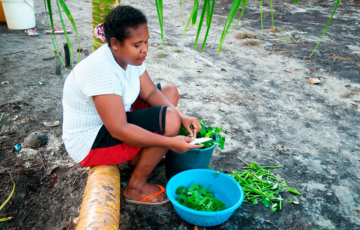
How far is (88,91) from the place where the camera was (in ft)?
4.91

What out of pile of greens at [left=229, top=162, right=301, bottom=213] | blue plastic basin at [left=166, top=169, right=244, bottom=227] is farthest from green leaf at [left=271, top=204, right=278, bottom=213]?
blue plastic basin at [left=166, top=169, right=244, bottom=227]

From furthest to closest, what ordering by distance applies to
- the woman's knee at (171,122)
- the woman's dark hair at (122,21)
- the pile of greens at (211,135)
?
the pile of greens at (211,135), the woman's knee at (171,122), the woman's dark hair at (122,21)

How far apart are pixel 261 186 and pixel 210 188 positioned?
358 mm

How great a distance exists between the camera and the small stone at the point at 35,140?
2.15 meters

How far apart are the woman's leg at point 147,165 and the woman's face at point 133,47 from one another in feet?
1.16

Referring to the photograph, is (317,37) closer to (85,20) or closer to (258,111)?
(258,111)

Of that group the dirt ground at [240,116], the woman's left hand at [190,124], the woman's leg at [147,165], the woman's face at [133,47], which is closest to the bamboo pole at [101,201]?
the woman's leg at [147,165]

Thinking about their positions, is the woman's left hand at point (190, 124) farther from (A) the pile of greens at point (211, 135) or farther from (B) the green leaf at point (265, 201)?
(B) the green leaf at point (265, 201)

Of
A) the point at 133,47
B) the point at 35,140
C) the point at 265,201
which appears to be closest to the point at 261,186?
the point at 265,201

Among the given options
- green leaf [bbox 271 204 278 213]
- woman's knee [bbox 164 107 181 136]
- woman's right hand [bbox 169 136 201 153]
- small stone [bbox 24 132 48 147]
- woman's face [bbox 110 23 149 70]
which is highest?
woman's face [bbox 110 23 149 70]

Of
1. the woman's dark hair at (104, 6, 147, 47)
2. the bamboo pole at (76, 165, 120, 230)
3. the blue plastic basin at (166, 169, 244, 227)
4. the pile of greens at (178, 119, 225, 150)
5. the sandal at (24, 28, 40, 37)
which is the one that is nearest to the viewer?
the bamboo pole at (76, 165, 120, 230)

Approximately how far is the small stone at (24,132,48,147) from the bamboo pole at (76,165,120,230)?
27.6 inches

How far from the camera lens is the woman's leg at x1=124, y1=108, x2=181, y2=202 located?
1.71 meters

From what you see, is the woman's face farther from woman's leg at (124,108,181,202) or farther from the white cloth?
woman's leg at (124,108,181,202)
